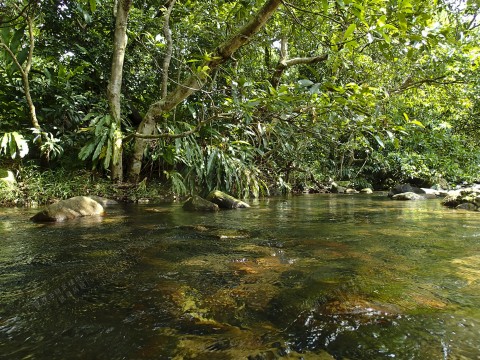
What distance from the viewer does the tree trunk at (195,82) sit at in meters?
4.24

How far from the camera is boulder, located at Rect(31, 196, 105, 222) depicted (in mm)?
4195

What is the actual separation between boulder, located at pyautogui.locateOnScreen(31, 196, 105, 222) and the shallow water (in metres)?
0.90

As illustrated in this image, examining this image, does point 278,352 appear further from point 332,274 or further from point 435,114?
point 435,114

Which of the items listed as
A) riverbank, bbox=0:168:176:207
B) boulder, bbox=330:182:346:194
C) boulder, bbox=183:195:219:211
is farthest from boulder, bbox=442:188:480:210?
boulder, bbox=330:182:346:194

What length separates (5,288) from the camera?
1.81 metres

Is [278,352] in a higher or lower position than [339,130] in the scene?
lower

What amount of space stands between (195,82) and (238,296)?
4.49 meters

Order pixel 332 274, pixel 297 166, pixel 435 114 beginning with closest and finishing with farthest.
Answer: pixel 332 274
pixel 435 114
pixel 297 166

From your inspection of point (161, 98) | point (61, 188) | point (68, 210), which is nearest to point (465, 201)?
point (161, 98)

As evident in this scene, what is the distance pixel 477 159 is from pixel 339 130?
18.6ft

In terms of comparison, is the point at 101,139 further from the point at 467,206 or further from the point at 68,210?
the point at 467,206

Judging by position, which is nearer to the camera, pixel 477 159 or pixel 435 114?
pixel 477 159

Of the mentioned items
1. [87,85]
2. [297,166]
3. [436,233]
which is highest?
[87,85]

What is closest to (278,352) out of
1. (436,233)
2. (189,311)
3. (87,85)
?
(189,311)
